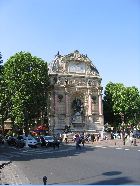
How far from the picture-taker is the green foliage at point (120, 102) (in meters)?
71.5

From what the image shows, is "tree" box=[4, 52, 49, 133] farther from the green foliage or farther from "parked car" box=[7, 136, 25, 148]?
the green foliage

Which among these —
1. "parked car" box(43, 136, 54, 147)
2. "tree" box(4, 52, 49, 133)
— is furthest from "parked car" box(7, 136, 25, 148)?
"tree" box(4, 52, 49, 133)

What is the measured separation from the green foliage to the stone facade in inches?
308

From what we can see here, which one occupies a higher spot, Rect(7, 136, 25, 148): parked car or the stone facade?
the stone facade

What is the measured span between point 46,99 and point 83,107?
7.28 m

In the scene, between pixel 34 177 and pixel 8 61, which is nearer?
pixel 34 177

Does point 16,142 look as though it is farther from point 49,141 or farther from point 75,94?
point 75,94

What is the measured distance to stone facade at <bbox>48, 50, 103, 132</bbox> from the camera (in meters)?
62.8

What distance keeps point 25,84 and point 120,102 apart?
2289 cm

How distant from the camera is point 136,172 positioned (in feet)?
54.6

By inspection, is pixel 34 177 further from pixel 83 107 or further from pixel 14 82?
pixel 83 107

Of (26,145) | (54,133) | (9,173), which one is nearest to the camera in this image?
(9,173)

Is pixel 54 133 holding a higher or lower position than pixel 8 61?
lower

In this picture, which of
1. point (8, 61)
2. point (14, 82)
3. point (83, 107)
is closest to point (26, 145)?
point (14, 82)
